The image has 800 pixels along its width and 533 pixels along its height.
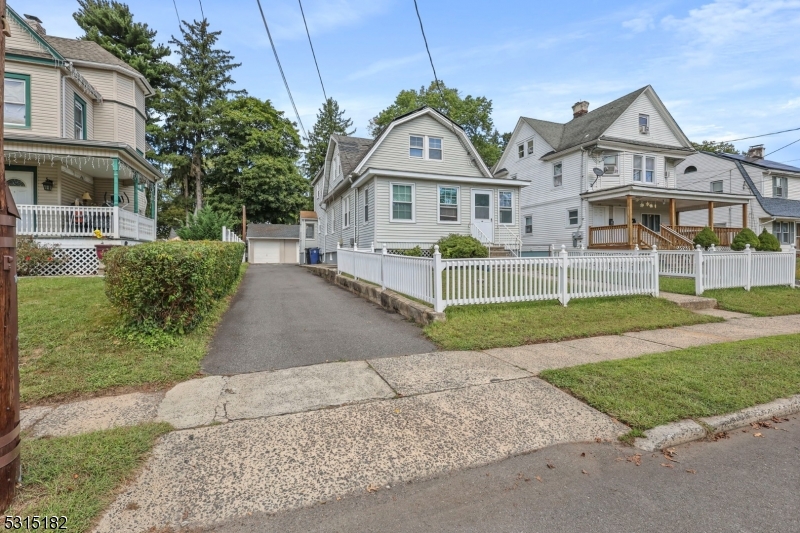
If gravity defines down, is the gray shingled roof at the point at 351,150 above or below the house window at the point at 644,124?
below

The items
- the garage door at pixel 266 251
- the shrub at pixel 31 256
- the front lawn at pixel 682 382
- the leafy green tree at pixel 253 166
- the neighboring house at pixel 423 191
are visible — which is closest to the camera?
the front lawn at pixel 682 382

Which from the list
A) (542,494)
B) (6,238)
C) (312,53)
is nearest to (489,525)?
(542,494)

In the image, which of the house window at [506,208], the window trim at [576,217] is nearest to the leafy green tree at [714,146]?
the window trim at [576,217]

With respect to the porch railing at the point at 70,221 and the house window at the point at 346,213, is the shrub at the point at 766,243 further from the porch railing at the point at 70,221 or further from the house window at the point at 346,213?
the porch railing at the point at 70,221

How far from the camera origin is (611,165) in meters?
21.2

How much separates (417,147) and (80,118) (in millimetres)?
13653

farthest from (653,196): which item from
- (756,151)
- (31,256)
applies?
(31,256)

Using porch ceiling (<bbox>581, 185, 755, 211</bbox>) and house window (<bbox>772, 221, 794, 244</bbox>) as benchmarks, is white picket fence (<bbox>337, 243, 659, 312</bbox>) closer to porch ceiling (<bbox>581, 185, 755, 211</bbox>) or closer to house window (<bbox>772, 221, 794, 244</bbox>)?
porch ceiling (<bbox>581, 185, 755, 211</bbox>)

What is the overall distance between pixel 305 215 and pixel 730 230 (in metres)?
26.5

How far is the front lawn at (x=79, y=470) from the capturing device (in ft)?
7.26

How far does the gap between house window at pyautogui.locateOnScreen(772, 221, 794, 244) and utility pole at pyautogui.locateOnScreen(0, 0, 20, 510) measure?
3609 cm

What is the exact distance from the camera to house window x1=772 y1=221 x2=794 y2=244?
86.8 ft

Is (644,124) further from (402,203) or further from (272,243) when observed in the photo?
(272,243)

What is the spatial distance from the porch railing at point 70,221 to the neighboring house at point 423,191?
24.2ft
